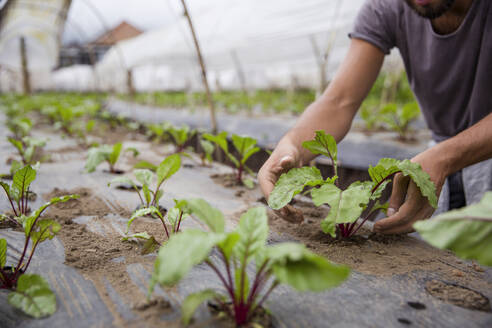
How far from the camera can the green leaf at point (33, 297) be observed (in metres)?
0.74

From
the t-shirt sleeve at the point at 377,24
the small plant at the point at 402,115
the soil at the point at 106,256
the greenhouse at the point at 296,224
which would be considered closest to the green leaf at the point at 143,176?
the greenhouse at the point at 296,224

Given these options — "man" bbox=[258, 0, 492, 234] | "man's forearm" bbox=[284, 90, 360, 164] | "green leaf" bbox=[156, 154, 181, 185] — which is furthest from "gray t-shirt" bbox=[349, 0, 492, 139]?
"green leaf" bbox=[156, 154, 181, 185]

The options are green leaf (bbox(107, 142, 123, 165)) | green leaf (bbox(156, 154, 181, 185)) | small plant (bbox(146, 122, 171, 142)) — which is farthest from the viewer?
small plant (bbox(146, 122, 171, 142))

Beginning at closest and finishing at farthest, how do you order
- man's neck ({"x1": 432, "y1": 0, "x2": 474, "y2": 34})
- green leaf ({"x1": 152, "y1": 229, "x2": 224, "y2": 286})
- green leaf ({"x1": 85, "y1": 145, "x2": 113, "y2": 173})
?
green leaf ({"x1": 152, "y1": 229, "x2": 224, "y2": 286})
man's neck ({"x1": 432, "y1": 0, "x2": 474, "y2": 34})
green leaf ({"x1": 85, "y1": 145, "x2": 113, "y2": 173})

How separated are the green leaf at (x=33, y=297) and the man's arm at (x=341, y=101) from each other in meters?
0.87

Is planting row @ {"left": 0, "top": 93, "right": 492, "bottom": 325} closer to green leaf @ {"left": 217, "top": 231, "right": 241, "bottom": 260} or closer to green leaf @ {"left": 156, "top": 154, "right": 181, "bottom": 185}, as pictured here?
green leaf @ {"left": 217, "top": 231, "right": 241, "bottom": 260}

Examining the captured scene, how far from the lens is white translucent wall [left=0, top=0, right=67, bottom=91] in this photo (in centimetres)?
912

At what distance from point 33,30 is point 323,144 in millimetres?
11986

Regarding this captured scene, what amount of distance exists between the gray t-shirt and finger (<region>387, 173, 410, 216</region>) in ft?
2.84

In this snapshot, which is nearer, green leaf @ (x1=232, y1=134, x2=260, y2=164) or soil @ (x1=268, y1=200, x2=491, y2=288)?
soil @ (x1=268, y1=200, x2=491, y2=288)

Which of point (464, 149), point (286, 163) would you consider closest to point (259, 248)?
point (286, 163)

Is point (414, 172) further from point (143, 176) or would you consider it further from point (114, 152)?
point (114, 152)

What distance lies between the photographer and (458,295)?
84 cm

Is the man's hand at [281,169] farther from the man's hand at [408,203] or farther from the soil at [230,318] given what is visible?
the soil at [230,318]
